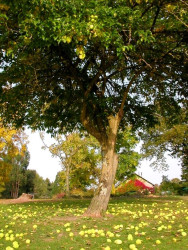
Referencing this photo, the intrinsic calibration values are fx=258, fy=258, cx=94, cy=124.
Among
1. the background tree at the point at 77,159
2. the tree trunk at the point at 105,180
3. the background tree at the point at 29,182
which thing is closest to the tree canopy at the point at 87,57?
the tree trunk at the point at 105,180

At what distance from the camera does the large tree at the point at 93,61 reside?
693cm

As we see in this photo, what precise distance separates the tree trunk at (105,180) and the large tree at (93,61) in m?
0.04

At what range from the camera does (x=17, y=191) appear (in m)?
59.2

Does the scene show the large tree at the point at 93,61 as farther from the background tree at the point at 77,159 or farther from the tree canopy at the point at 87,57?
the background tree at the point at 77,159

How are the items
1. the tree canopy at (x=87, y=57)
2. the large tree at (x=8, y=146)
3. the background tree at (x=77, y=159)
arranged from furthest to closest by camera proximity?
the background tree at (x=77, y=159), the large tree at (x=8, y=146), the tree canopy at (x=87, y=57)

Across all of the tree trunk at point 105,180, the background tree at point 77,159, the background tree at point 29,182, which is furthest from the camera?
the background tree at point 29,182

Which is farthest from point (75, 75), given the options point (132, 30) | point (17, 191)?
point (17, 191)

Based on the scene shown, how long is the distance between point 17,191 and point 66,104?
5159 centimetres

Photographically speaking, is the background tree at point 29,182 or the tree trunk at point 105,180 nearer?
the tree trunk at point 105,180

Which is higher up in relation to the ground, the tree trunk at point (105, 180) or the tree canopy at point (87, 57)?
the tree canopy at point (87, 57)

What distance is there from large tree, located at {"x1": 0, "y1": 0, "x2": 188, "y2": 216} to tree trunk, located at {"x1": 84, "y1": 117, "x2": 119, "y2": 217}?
4cm

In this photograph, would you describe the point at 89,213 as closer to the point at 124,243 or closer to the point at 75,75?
the point at 124,243

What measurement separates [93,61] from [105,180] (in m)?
5.48

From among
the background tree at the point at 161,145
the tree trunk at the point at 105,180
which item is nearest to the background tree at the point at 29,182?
the background tree at the point at 161,145
